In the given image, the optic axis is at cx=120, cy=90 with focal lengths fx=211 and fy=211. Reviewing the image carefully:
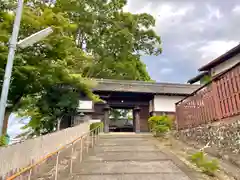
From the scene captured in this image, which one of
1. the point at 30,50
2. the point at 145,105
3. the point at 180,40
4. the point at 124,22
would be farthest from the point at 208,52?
the point at 30,50

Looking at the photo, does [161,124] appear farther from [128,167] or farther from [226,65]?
[128,167]

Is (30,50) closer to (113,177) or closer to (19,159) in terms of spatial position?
(19,159)

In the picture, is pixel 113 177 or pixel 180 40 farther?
pixel 180 40

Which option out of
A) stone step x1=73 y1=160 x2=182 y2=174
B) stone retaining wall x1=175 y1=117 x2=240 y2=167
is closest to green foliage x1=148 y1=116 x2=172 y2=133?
stone retaining wall x1=175 y1=117 x2=240 y2=167

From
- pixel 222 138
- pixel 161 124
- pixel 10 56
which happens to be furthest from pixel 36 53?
pixel 161 124

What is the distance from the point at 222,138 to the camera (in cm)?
554

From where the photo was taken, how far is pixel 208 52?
637 inches

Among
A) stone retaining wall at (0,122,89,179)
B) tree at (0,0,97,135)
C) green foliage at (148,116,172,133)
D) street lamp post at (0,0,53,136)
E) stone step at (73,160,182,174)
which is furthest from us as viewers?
green foliage at (148,116,172,133)

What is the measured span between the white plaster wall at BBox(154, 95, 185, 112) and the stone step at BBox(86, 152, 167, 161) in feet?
30.1

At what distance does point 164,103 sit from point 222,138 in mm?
10530

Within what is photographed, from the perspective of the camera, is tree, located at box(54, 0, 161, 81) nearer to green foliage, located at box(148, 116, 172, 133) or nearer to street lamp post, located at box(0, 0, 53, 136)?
green foliage, located at box(148, 116, 172, 133)

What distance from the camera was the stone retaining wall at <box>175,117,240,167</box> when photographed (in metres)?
4.93

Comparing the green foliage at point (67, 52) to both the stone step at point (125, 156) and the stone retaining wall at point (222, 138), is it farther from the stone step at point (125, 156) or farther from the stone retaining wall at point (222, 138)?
the stone retaining wall at point (222, 138)

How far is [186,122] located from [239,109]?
3.77m
